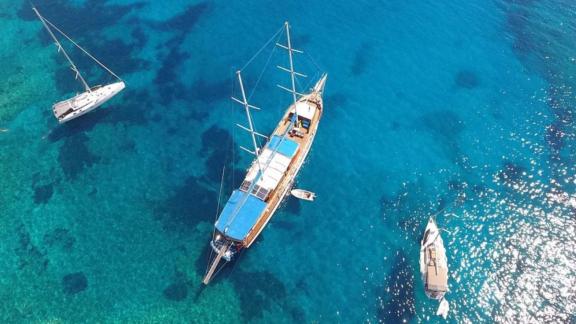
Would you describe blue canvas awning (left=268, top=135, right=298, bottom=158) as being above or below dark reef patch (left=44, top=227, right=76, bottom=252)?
above

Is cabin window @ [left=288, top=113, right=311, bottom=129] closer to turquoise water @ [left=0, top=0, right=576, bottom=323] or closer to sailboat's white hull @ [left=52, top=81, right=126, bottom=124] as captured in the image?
turquoise water @ [left=0, top=0, right=576, bottom=323]

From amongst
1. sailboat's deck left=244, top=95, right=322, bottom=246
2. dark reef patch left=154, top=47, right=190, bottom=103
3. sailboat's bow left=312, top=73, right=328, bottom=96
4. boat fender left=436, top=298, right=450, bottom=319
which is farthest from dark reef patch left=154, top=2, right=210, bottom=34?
boat fender left=436, top=298, right=450, bottom=319

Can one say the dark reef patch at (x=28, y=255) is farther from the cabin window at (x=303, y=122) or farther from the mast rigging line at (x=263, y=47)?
the mast rigging line at (x=263, y=47)

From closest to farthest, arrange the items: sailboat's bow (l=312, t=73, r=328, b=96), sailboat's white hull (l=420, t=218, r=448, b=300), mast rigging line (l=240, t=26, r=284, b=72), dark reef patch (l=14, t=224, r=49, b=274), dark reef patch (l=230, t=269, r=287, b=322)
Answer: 1. sailboat's white hull (l=420, t=218, r=448, b=300)
2. dark reef patch (l=230, t=269, r=287, b=322)
3. dark reef patch (l=14, t=224, r=49, b=274)
4. sailboat's bow (l=312, t=73, r=328, b=96)
5. mast rigging line (l=240, t=26, r=284, b=72)

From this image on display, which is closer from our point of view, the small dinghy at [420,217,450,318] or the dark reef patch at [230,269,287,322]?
the small dinghy at [420,217,450,318]

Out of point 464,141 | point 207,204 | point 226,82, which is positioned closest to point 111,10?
point 226,82

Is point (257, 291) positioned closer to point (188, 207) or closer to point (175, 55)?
point (188, 207)

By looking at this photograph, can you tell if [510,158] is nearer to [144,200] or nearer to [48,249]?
[144,200]
